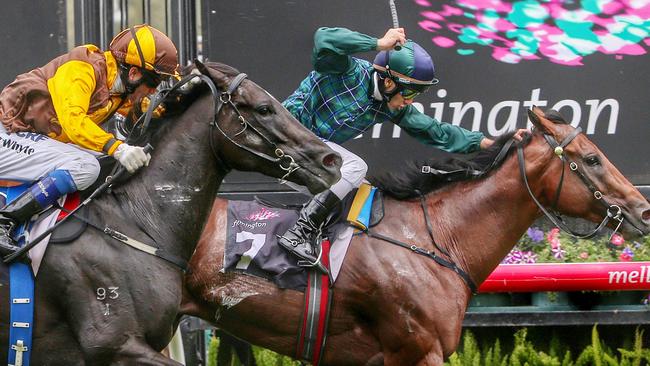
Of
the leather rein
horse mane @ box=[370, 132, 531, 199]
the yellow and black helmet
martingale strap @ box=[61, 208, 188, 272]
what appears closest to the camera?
martingale strap @ box=[61, 208, 188, 272]

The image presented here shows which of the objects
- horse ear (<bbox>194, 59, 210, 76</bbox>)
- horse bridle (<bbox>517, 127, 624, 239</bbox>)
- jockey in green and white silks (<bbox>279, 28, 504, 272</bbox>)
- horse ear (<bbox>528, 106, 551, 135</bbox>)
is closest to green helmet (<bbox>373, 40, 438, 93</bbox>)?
jockey in green and white silks (<bbox>279, 28, 504, 272</bbox>)

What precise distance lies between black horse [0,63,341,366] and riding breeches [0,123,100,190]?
0.15 m

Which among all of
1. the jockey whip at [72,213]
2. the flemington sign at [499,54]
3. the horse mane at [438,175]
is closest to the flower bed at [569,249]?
the flemington sign at [499,54]

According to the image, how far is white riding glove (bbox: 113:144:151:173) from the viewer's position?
4.77 metres

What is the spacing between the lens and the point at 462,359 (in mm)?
7461

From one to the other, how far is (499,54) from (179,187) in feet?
11.5

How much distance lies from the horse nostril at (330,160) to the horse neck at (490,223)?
1510mm

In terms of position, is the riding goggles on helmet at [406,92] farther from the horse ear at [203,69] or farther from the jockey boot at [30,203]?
the jockey boot at [30,203]

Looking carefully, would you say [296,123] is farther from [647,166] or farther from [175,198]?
[647,166]

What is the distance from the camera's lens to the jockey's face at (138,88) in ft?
16.8

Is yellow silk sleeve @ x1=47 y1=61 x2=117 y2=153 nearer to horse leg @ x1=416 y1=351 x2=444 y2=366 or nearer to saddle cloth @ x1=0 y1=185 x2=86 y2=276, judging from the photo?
saddle cloth @ x1=0 y1=185 x2=86 y2=276

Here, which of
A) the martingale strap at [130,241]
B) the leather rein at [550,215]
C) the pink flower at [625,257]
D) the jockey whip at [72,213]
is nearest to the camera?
the jockey whip at [72,213]

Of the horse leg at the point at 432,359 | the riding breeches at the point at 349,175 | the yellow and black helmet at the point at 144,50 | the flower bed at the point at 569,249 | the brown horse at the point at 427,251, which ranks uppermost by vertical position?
the yellow and black helmet at the point at 144,50

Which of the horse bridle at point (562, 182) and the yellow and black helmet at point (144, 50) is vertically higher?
the yellow and black helmet at point (144, 50)
